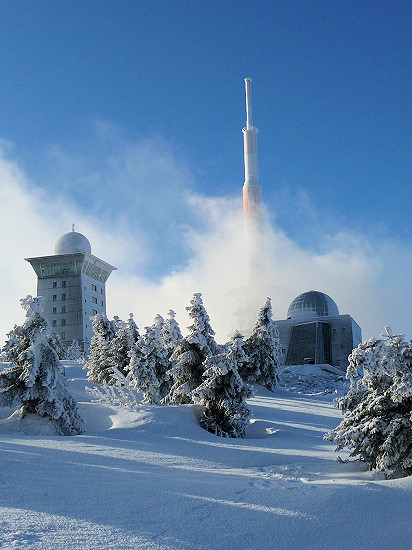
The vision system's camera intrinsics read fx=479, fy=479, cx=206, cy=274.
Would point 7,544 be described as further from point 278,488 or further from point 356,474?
point 356,474

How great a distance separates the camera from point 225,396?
17797mm

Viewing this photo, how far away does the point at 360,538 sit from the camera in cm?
593

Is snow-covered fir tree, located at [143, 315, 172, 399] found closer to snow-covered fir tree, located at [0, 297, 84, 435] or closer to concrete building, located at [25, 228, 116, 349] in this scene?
snow-covered fir tree, located at [0, 297, 84, 435]

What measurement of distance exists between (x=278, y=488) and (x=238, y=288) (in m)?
92.3

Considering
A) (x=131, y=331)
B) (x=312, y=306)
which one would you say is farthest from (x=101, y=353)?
(x=312, y=306)

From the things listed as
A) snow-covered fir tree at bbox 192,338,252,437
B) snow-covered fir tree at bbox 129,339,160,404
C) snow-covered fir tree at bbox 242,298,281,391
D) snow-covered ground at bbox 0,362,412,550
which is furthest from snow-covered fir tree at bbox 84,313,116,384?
snow-covered ground at bbox 0,362,412,550

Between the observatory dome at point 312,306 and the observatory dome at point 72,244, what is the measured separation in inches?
1798

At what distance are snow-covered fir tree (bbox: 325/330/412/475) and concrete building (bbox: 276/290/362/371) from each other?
66549mm

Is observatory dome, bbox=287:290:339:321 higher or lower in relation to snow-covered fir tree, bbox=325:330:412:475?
higher

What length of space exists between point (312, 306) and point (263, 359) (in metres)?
40.5

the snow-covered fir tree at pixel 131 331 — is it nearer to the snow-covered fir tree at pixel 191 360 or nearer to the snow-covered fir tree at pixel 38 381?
the snow-covered fir tree at pixel 191 360

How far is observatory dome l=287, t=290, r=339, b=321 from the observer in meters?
81.2

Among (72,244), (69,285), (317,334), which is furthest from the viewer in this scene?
(72,244)

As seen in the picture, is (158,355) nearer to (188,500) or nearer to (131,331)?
(131,331)
